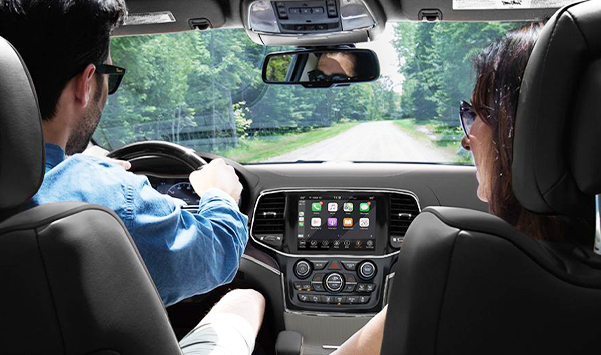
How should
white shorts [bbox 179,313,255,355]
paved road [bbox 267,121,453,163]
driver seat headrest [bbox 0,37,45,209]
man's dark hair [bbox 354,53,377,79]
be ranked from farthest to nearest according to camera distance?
paved road [bbox 267,121,453,163], man's dark hair [bbox 354,53,377,79], white shorts [bbox 179,313,255,355], driver seat headrest [bbox 0,37,45,209]

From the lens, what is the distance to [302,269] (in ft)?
12.5

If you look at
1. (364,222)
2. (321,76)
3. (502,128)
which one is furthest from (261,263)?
(502,128)

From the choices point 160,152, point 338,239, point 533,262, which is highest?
point 533,262

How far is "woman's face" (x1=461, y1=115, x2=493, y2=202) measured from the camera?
1.63 meters

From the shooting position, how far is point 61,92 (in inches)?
70.2

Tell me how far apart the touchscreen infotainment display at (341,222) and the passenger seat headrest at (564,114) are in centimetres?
246

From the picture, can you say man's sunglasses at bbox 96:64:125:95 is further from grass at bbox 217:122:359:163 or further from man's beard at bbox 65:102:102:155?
grass at bbox 217:122:359:163

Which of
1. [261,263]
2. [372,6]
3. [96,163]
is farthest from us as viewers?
[261,263]

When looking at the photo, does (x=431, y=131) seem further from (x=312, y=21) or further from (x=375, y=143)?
(x=312, y=21)

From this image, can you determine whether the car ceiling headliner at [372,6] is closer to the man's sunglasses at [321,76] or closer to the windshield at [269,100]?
the man's sunglasses at [321,76]

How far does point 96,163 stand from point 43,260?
1.40 feet

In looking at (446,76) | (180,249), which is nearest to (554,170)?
(180,249)

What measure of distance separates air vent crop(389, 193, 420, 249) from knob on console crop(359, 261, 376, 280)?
0.17 meters

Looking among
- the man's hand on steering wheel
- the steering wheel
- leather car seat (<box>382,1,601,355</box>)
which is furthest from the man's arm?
the steering wheel
